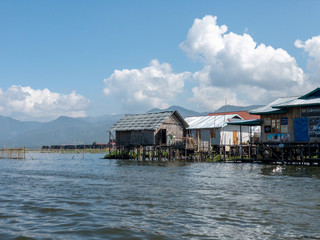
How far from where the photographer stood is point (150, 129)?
46625 mm

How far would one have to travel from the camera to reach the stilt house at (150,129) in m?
47.2

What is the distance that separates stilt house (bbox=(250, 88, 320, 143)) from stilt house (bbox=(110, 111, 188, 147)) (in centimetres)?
1362

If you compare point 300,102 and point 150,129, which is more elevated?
point 300,102

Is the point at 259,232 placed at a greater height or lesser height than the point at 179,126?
lesser

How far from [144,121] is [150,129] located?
3087 millimetres

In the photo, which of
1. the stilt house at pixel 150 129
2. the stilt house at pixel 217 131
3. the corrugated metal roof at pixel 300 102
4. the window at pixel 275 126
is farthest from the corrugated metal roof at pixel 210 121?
the corrugated metal roof at pixel 300 102

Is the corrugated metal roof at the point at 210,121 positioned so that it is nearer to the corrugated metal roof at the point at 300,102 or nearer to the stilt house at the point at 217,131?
the stilt house at the point at 217,131

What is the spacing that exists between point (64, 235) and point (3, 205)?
525 cm

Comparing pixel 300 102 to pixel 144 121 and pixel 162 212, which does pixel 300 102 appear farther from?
pixel 162 212

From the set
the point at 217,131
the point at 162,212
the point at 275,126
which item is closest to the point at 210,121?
the point at 217,131

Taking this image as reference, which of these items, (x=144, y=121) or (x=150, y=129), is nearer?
(x=150, y=129)

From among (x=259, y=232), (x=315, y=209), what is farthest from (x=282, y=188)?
(x=259, y=232)

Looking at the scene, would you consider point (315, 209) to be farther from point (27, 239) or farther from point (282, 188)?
point (27, 239)

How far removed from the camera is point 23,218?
10578 millimetres
